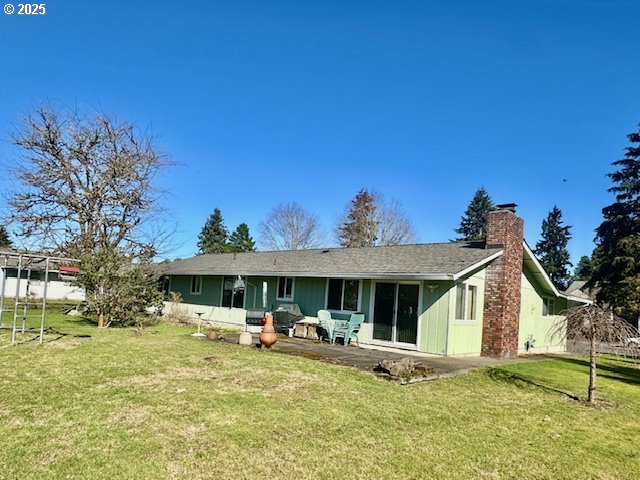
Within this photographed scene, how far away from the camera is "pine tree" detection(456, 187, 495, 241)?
5653cm

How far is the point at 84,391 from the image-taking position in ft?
21.6

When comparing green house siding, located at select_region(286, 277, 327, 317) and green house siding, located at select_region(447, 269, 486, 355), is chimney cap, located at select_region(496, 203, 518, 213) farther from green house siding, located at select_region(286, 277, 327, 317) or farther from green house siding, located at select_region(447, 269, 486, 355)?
green house siding, located at select_region(286, 277, 327, 317)

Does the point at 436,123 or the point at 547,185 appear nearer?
the point at 436,123

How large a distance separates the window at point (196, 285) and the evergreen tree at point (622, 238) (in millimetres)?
26238

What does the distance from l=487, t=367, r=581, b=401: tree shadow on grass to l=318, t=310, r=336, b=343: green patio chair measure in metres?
5.38

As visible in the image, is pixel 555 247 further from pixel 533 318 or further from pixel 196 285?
pixel 196 285

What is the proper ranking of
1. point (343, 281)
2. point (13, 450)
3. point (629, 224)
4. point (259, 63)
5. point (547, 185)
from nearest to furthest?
point (13, 450)
point (259, 63)
point (343, 281)
point (547, 185)
point (629, 224)

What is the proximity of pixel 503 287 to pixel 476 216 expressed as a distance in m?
45.5

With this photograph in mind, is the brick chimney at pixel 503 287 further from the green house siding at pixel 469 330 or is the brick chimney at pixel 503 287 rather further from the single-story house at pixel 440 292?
the green house siding at pixel 469 330

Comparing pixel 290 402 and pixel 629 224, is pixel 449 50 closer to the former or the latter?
pixel 290 402

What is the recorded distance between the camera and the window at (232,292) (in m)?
20.1

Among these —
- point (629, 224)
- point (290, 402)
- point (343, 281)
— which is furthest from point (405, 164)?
point (290, 402)

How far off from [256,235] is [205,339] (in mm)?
36924

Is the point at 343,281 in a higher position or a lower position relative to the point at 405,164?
lower
